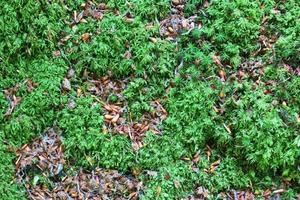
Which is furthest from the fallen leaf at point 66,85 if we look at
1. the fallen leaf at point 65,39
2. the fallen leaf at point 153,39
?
the fallen leaf at point 153,39

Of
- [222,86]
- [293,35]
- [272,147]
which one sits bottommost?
[272,147]

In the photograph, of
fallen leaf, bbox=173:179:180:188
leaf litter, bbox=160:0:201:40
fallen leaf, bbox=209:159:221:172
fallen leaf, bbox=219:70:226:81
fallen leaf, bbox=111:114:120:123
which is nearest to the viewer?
fallen leaf, bbox=173:179:180:188

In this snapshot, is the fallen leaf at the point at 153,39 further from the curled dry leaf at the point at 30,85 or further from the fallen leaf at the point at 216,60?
the curled dry leaf at the point at 30,85

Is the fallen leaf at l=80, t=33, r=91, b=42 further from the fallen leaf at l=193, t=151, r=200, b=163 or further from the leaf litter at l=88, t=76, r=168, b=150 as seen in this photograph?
the fallen leaf at l=193, t=151, r=200, b=163

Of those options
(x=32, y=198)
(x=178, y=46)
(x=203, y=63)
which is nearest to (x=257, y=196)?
(x=203, y=63)

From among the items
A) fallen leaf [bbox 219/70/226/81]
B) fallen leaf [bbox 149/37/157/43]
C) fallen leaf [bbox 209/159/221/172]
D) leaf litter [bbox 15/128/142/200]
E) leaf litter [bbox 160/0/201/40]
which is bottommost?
leaf litter [bbox 15/128/142/200]

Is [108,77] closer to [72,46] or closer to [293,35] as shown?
[72,46]

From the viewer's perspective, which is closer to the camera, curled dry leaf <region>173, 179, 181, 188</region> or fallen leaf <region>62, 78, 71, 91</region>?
curled dry leaf <region>173, 179, 181, 188</region>

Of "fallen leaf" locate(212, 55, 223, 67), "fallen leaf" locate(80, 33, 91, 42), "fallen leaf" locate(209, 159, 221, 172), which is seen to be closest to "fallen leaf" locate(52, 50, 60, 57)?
"fallen leaf" locate(80, 33, 91, 42)
